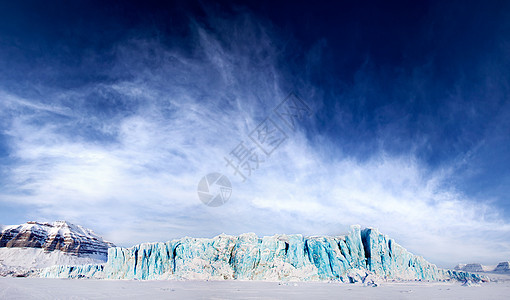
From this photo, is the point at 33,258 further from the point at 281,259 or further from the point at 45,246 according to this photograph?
the point at 281,259

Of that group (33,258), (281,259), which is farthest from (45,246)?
(281,259)

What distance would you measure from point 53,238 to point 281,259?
8740cm

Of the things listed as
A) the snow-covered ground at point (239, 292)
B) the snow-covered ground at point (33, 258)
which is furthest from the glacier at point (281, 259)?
the snow-covered ground at point (33, 258)

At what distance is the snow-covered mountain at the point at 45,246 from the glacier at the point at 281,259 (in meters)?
58.0

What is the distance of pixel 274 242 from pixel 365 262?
10.8 m

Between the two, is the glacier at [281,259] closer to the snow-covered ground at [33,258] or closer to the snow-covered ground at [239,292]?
the snow-covered ground at [239,292]

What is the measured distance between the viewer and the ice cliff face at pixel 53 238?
79.6 meters

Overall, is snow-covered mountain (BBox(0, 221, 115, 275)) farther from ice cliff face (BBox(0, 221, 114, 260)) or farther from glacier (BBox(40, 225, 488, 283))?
glacier (BBox(40, 225, 488, 283))

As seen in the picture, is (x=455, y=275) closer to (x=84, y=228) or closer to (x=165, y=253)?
(x=165, y=253)

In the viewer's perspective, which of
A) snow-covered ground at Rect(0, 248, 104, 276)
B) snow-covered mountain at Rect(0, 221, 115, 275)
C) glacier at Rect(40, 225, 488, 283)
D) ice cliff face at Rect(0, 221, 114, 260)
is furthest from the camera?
ice cliff face at Rect(0, 221, 114, 260)

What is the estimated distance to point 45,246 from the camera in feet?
269

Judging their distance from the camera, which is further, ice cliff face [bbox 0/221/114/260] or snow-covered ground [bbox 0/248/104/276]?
ice cliff face [bbox 0/221/114/260]

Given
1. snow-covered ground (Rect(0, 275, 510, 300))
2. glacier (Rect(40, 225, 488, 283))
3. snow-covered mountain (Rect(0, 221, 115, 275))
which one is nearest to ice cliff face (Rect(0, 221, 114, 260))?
snow-covered mountain (Rect(0, 221, 115, 275))

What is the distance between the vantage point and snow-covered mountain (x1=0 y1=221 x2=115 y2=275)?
241 ft
